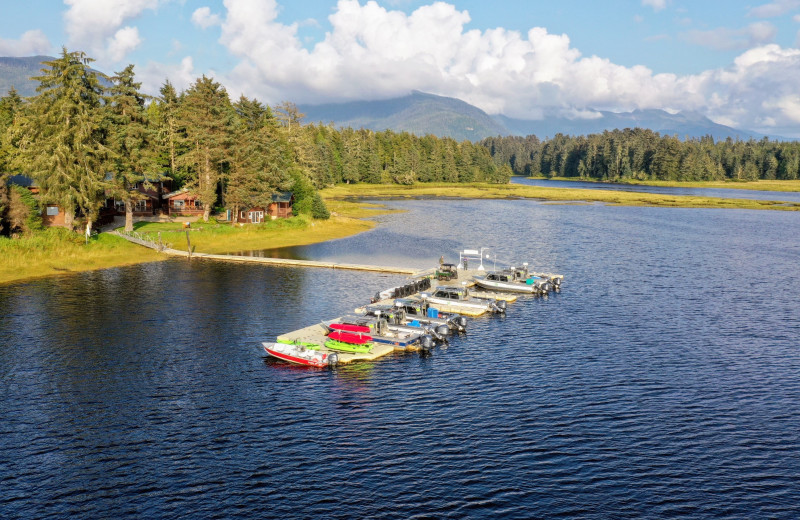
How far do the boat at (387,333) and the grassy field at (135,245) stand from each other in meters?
46.9

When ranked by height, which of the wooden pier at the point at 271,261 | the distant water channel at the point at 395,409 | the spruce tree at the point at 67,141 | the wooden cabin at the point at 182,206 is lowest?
the distant water channel at the point at 395,409

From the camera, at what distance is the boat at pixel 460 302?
6425cm

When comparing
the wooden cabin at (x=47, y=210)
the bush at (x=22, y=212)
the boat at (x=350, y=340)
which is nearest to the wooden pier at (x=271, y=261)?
the bush at (x=22, y=212)

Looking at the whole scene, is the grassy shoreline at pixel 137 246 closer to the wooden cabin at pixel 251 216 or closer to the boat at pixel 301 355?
the wooden cabin at pixel 251 216

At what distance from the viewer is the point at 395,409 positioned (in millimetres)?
39094

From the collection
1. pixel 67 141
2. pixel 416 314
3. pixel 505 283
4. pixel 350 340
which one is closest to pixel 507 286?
pixel 505 283

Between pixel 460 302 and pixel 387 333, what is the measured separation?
1380cm

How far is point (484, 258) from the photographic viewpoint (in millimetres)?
92625

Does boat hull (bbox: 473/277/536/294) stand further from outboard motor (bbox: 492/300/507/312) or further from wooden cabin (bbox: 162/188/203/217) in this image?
wooden cabin (bbox: 162/188/203/217)

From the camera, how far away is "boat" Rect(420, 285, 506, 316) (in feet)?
211

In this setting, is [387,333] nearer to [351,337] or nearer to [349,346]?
[351,337]

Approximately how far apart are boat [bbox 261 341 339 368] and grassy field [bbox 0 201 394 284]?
1790 inches

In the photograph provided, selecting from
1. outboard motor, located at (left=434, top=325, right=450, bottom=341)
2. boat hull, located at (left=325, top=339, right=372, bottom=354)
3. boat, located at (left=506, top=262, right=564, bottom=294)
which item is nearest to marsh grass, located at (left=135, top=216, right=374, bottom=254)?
boat, located at (left=506, top=262, right=564, bottom=294)

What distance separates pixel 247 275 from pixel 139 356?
1248 inches
